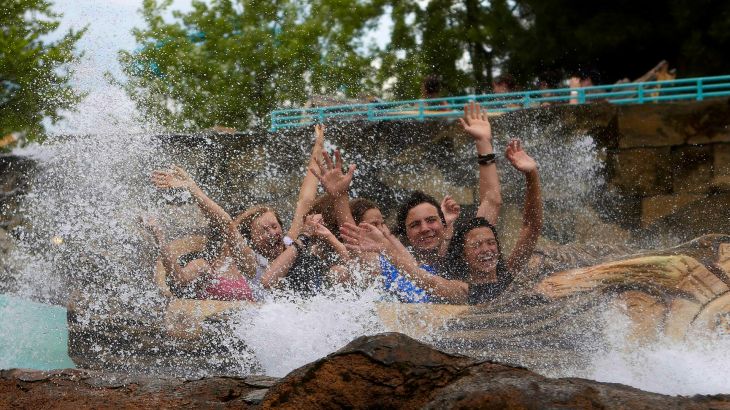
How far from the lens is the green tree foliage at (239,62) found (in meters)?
4.61

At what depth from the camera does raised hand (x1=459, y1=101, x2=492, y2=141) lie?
12.1 ft

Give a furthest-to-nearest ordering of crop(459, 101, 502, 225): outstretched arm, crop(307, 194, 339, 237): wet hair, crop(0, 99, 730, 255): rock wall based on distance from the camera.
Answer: crop(0, 99, 730, 255): rock wall, crop(459, 101, 502, 225): outstretched arm, crop(307, 194, 339, 237): wet hair

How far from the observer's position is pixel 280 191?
512 centimetres

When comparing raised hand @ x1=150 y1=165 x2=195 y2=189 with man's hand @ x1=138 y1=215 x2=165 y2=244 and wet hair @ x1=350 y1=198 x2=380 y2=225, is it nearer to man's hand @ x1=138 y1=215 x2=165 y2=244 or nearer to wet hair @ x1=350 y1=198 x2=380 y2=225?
man's hand @ x1=138 y1=215 x2=165 y2=244

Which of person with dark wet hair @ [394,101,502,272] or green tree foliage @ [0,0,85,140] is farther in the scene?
green tree foliage @ [0,0,85,140]

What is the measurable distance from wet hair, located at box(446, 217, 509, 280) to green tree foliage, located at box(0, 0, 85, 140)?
2.21 metres

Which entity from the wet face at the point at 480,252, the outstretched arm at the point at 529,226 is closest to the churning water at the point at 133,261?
Result: the wet face at the point at 480,252

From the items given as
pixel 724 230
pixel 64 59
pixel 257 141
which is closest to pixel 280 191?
pixel 257 141

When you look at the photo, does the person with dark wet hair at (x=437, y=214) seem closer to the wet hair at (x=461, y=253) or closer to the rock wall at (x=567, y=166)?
the wet hair at (x=461, y=253)

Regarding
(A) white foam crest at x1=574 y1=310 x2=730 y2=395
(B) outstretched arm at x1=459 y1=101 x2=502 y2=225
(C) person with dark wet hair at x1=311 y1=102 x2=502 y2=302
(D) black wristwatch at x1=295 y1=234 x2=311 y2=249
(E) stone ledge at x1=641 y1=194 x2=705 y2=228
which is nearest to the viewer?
(A) white foam crest at x1=574 y1=310 x2=730 y2=395

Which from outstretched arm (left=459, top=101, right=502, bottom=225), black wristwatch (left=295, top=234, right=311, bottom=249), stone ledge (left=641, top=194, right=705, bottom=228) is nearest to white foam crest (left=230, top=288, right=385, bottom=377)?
black wristwatch (left=295, top=234, right=311, bottom=249)

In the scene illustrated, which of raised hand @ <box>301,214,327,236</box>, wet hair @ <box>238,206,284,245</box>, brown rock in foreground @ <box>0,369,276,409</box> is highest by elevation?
wet hair @ <box>238,206,284,245</box>

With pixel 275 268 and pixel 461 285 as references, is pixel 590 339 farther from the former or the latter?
pixel 275 268

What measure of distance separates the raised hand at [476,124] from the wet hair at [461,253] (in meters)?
0.64
